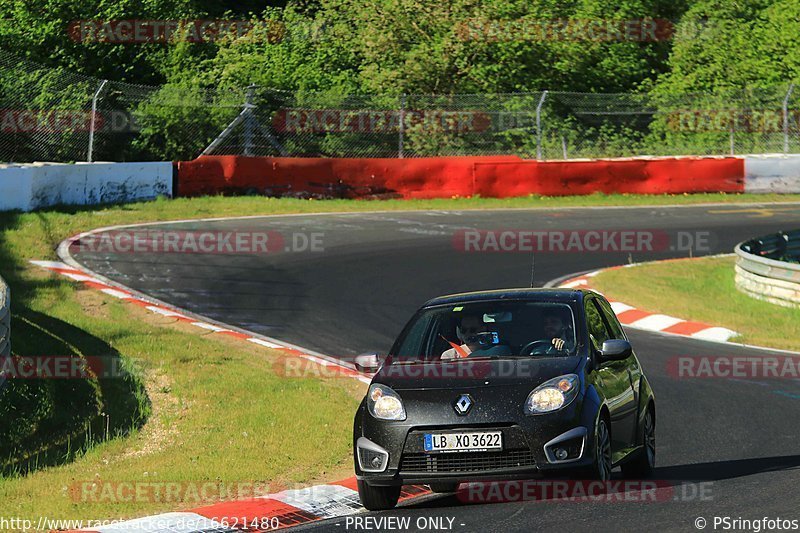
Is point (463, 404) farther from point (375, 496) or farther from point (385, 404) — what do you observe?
point (375, 496)

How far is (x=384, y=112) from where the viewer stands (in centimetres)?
3064

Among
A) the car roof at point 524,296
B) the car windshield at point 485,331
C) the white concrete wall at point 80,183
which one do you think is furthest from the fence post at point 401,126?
the car windshield at point 485,331

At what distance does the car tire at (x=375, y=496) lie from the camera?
26.5 ft

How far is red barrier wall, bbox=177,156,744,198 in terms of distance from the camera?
29125 millimetres

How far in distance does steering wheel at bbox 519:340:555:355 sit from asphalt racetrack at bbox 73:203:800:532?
3.40 ft

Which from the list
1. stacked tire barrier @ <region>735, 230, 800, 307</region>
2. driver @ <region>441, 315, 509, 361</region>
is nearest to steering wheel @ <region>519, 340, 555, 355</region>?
driver @ <region>441, 315, 509, 361</region>

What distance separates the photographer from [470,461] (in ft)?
25.2

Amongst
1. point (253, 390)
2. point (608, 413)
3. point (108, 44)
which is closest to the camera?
point (608, 413)

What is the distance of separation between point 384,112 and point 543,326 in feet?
73.4

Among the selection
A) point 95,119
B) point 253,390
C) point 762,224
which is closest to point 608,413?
point 253,390

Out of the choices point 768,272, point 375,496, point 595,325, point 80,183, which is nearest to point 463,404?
point 375,496

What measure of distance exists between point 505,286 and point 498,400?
1137 centimetres

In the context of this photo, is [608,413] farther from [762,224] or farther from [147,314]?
[762,224]

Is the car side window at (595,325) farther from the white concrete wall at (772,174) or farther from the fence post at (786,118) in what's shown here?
the fence post at (786,118)
